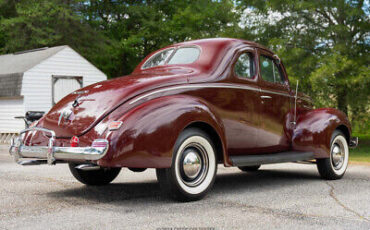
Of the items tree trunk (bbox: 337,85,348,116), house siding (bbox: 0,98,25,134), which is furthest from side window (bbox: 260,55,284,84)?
house siding (bbox: 0,98,25,134)

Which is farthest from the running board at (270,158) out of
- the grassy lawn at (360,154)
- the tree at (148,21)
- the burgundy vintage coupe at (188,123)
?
the tree at (148,21)

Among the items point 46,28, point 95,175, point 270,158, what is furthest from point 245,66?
point 46,28

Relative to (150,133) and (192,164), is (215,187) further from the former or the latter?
(150,133)

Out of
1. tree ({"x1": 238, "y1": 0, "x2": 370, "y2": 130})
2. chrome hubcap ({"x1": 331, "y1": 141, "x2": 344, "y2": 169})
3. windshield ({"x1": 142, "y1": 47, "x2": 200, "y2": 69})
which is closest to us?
windshield ({"x1": 142, "y1": 47, "x2": 200, "y2": 69})

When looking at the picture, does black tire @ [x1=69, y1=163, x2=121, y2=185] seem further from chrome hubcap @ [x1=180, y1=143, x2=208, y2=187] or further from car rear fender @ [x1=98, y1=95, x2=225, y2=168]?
car rear fender @ [x1=98, y1=95, x2=225, y2=168]

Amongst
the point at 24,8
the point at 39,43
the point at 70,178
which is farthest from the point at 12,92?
the point at 70,178

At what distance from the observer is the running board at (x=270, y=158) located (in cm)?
591

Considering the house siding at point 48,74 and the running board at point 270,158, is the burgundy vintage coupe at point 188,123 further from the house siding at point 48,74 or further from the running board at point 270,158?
the house siding at point 48,74

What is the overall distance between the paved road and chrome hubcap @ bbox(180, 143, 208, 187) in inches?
10.7

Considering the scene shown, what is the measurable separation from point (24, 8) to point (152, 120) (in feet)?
84.9

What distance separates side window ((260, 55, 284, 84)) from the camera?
705 cm

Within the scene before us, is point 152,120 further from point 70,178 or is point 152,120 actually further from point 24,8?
point 24,8

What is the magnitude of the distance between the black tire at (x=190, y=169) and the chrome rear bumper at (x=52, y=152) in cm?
75

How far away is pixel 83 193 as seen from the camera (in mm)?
6031
